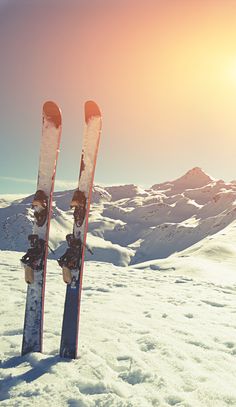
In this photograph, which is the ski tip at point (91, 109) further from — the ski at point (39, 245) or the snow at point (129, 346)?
the snow at point (129, 346)

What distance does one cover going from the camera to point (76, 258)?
5.18m

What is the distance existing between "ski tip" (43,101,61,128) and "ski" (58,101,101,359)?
61 cm

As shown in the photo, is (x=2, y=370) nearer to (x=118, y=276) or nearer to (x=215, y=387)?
(x=215, y=387)

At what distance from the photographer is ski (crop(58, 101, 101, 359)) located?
5.11m

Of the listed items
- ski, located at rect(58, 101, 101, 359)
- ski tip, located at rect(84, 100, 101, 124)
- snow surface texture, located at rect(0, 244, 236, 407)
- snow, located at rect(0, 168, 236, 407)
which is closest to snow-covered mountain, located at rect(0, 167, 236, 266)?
snow, located at rect(0, 168, 236, 407)

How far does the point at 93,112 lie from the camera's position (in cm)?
574

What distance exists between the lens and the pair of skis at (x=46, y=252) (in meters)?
5.15

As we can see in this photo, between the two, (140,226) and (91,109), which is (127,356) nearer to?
(91,109)

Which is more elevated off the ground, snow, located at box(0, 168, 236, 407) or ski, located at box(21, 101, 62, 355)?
ski, located at box(21, 101, 62, 355)

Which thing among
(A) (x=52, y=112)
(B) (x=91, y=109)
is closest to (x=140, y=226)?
(B) (x=91, y=109)

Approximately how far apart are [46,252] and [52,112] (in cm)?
214

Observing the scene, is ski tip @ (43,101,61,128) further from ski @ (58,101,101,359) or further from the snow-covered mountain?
the snow-covered mountain

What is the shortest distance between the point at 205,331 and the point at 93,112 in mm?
4570

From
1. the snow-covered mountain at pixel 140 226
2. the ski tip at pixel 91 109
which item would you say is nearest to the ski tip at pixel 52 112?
the ski tip at pixel 91 109
